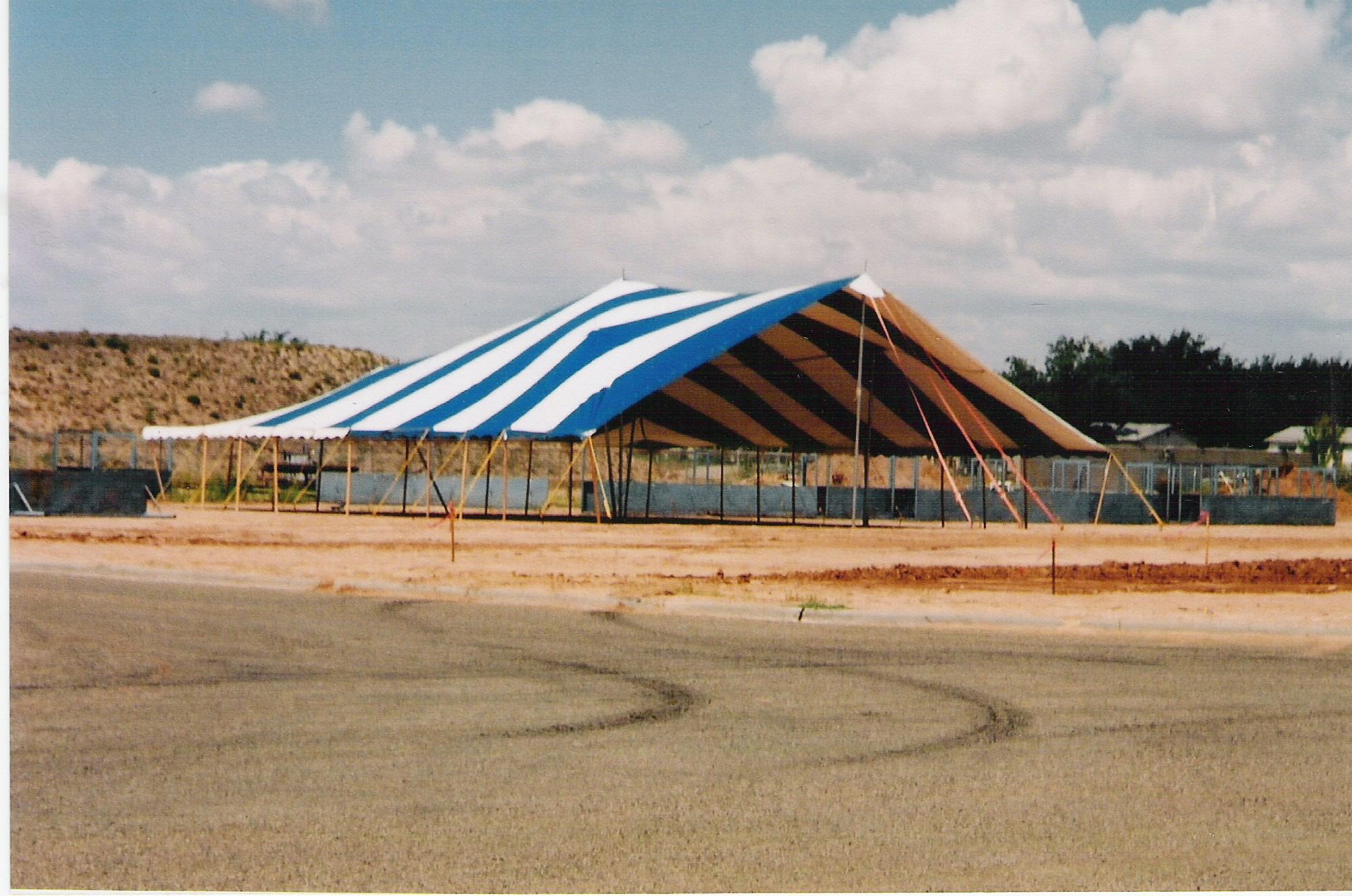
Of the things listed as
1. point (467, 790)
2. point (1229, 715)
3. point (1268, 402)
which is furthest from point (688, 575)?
point (1268, 402)

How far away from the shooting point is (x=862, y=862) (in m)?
5.55

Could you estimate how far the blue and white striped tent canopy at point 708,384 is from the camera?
30.8m

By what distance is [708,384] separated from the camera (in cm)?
3734

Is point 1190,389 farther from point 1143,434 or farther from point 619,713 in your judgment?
point 619,713

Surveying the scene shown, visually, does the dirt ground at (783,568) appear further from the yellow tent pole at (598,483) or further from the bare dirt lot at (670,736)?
the yellow tent pole at (598,483)

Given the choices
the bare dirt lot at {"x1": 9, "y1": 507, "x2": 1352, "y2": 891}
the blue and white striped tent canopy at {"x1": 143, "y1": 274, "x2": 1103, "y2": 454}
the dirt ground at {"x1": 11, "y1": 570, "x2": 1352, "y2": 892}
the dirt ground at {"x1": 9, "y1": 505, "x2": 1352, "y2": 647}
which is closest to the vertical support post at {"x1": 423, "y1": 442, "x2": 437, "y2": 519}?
the blue and white striped tent canopy at {"x1": 143, "y1": 274, "x2": 1103, "y2": 454}

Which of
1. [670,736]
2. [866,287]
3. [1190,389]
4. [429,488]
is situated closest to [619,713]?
[670,736]

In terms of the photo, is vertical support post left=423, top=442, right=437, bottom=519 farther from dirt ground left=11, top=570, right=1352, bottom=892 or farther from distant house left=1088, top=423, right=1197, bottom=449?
distant house left=1088, top=423, right=1197, bottom=449

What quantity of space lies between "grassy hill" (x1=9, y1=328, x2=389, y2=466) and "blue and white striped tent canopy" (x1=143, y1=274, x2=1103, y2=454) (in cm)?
3315

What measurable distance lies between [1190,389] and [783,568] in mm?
72474

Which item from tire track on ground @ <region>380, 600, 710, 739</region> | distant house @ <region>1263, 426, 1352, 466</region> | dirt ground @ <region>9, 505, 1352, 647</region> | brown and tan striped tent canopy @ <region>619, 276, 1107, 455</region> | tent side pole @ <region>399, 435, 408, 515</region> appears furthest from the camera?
distant house @ <region>1263, 426, 1352, 466</region>

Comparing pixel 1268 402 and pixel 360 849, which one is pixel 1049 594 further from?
pixel 1268 402

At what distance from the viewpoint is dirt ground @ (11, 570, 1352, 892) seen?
217 inches

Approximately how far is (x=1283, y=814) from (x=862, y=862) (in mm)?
1895
